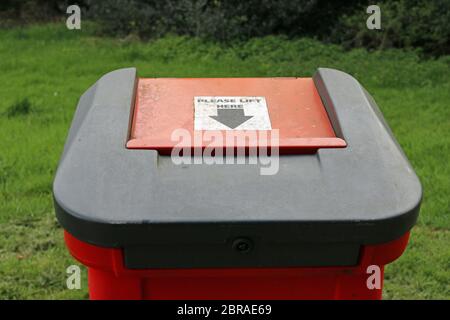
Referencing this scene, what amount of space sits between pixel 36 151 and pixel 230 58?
2742 millimetres

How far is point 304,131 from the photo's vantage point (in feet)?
7.84

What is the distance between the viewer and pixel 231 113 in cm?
250

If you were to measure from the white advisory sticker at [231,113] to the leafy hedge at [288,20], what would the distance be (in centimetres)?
528

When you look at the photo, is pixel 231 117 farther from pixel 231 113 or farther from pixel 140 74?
pixel 140 74

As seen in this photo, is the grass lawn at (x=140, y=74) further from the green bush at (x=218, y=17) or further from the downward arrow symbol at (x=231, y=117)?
the downward arrow symbol at (x=231, y=117)

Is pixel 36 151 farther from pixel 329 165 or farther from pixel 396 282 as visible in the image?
pixel 329 165

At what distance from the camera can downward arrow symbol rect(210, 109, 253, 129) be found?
2.42m

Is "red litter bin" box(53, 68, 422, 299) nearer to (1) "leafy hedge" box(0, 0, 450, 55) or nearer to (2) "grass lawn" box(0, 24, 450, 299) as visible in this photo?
(2) "grass lawn" box(0, 24, 450, 299)

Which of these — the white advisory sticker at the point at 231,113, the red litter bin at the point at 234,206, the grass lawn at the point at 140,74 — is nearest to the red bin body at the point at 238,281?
the red litter bin at the point at 234,206

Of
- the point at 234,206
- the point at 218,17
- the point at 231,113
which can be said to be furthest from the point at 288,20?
the point at 234,206

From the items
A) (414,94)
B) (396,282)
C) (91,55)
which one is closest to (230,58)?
(91,55)

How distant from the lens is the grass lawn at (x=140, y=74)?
12.8ft

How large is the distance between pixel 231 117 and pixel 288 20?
5.65 metres

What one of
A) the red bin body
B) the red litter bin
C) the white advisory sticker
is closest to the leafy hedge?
the white advisory sticker
